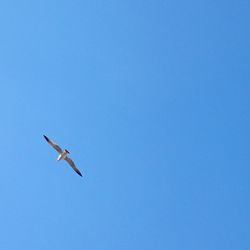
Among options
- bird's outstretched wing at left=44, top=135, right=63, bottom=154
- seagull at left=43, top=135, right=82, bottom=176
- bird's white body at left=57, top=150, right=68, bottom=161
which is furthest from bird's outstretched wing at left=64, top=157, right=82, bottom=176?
bird's outstretched wing at left=44, top=135, right=63, bottom=154

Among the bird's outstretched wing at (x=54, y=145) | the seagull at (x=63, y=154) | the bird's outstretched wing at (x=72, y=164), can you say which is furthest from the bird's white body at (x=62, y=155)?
the bird's outstretched wing at (x=72, y=164)

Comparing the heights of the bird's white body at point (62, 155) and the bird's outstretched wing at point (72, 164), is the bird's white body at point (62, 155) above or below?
below

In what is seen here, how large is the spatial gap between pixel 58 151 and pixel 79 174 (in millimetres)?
4191

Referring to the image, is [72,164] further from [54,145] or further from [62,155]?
[54,145]

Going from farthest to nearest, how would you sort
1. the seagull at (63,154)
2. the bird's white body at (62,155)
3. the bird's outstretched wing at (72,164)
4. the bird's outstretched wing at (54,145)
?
the bird's outstretched wing at (72,164) < the bird's white body at (62,155) < the seagull at (63,154) < the bird's outstretched wing at (54,145)

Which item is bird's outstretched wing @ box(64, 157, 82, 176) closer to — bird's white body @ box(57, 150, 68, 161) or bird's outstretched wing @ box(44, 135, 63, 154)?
bird's white body @ box(57, 150, 68, 161)

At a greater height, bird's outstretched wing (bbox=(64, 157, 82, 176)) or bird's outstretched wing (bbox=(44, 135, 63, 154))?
bird's outstretched wing (bbox=(64, 157, 82, 176))

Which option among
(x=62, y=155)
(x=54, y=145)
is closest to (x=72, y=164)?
(x=62, y=155)

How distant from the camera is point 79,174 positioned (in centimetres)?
8425

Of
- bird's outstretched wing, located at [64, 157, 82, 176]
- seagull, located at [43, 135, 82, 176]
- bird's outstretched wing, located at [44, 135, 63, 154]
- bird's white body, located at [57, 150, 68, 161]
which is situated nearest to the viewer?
bird's outstretched wing, located at [44, 135, 63, 154]

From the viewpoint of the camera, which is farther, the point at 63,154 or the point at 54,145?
the point at 63,154

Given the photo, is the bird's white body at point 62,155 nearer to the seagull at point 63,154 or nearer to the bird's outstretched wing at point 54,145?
the seagull at point 63,154

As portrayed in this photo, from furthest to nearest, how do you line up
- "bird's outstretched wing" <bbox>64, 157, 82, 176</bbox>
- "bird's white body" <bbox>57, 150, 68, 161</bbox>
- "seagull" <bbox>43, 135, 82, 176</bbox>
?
"bird's outstretched wing" <bbox>64, 157, 82, 176</bbox>, "bird's white body" <bbox>57, 150, 68, 161</bbox>, "seagull" <bbox>43, 135, 82, 176</bbox>

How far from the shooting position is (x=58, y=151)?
8188 centimetres
